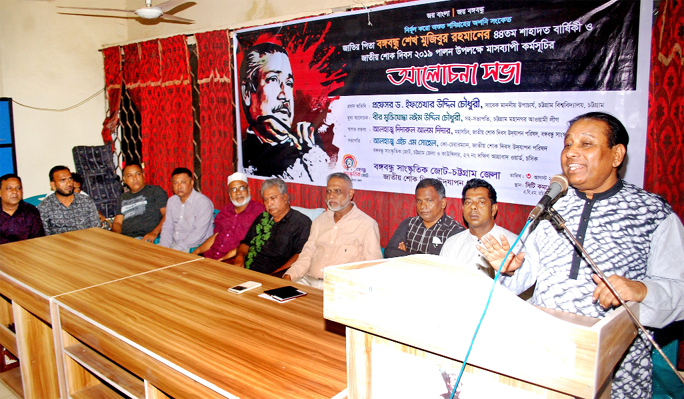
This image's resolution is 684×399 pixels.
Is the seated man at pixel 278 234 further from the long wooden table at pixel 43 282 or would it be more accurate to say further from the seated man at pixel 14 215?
the seated man at pixel 14 215

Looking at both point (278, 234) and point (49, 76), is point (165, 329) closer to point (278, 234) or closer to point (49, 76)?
point (278, 234)

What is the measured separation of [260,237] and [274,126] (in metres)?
1.20

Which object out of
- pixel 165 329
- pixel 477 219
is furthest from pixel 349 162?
pixel 165 329

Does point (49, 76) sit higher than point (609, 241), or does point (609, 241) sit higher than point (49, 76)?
point (49, 76)

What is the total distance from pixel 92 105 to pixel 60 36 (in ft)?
2.94

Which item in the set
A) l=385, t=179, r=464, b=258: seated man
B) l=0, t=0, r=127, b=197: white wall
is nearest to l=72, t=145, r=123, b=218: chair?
l=0, t=0, r=127, b=197: white wall

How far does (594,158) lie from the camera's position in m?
1.48

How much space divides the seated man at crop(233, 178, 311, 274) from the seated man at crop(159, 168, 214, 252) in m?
0.93

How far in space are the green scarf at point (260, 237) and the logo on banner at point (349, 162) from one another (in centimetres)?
75

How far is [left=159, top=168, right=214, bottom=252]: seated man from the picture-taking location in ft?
14.1

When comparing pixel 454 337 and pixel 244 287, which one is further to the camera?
pixel 244 287

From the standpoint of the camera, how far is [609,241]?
4.96 feet

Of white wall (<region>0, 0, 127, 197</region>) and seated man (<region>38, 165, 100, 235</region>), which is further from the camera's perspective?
white wall (<region>0, 0, 127, 197</region>)

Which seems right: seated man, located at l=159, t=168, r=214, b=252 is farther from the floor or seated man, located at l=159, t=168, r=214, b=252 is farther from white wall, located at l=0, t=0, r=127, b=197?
white wall, located at l=0, t=0, r=127, b=197
